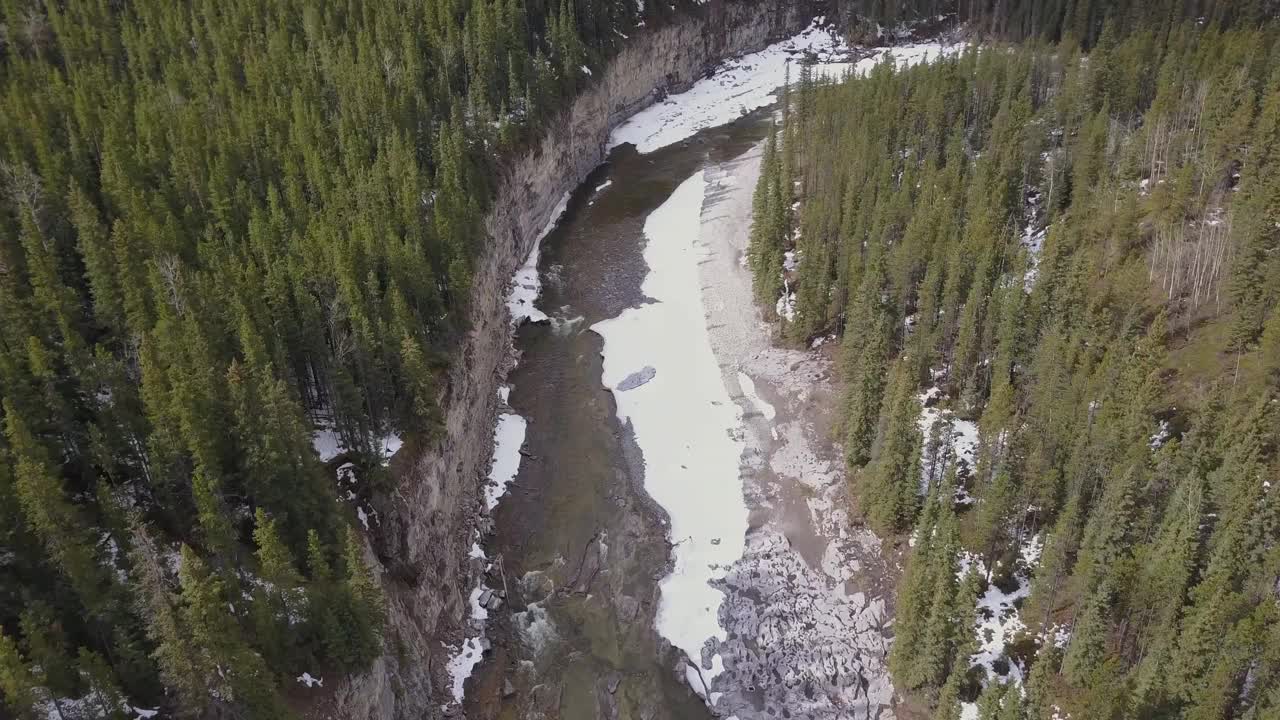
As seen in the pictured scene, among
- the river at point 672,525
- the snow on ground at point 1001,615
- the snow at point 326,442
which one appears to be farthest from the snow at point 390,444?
the snow on ground at point 1001,615

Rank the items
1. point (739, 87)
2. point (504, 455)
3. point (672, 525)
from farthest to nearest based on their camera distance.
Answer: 1. point (739, 87)
2. point (504, 455)
3. point (672, 525)

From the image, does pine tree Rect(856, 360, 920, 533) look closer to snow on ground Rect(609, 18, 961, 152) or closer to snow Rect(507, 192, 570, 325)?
snow Rect(507, 192, 570, 325)

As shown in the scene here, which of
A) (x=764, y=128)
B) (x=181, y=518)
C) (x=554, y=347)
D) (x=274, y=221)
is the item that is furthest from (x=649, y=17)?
(x=181, y=518)

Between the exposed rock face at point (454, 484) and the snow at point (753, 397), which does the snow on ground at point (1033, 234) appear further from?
the exposed rock face at point (454, 484)

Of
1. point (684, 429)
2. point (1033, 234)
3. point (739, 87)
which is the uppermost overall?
point (1033, 234)

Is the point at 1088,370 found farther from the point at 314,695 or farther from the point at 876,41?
the point at 876,41

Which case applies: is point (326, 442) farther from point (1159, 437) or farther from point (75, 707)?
point (1159, 437)

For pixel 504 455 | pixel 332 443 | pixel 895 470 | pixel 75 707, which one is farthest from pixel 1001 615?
pixel 75 707
